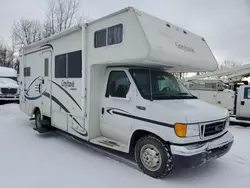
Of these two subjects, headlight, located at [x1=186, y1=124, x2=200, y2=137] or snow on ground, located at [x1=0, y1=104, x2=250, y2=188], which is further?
snow on ground, located at [x1=0, y1=104, x2=250, y2=188]

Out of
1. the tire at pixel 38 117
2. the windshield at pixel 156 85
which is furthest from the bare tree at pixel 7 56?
the windshield at pixel 156 85

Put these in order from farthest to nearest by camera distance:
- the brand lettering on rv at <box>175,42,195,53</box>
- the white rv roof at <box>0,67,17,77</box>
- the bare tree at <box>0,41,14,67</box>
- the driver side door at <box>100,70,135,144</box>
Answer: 1. the bare tree at <box>0,41,14,67</box>
2. the white rv roof at <box>0,67,17,77</box>
3. the brand lettering on rv at <box>175,42,195,53</box>
4. the driver side door at <box>100,70,135,144</box>

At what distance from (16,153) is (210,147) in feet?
14.6

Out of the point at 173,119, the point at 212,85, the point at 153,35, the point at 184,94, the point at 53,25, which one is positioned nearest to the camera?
the point at 173,119

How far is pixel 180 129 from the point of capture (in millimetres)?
3938

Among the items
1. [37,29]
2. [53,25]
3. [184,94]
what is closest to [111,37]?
[184,94]

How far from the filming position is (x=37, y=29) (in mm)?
36656

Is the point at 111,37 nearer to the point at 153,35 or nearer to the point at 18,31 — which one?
the point at 153,35

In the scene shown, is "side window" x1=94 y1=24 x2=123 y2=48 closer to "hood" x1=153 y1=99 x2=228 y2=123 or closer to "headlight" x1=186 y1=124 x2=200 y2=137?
"hood" x1=153 y1=99 x2=228 y2=123

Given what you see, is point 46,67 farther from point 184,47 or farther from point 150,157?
point 150,157

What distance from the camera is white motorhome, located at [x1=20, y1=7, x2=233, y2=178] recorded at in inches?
163

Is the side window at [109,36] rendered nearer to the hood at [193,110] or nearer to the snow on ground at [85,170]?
the hood at [193,110]

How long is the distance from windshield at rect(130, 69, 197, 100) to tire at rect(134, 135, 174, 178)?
877 millimetres

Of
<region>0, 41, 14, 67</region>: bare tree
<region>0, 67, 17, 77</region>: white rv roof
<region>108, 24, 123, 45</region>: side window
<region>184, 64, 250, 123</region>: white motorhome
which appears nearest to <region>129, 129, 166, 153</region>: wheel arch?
<region>108, 24, 123, 45</region>: side window
